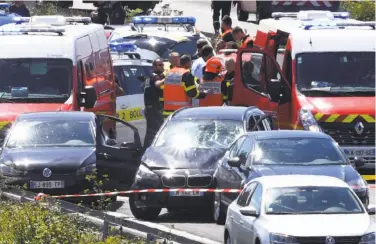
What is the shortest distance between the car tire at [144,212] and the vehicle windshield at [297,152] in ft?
6.53

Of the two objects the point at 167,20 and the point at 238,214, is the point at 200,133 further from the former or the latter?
the point at 167,20

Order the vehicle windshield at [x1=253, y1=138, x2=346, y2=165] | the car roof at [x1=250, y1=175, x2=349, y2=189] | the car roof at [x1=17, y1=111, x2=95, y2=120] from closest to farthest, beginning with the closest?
1. the car roof at [x1=250, y1=175, x2=349, y2=189]
2. the vehicle windshield at [x1=253, y1=138, x2=346, y2=165]
3. the car roof at [x1=17, y1=111, x2=95, y2=120]

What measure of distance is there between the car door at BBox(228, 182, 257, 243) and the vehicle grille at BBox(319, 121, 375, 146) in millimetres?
8607

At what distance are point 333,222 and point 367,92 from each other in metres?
10.7

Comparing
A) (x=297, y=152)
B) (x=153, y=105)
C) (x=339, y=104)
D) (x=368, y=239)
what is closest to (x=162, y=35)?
(x=153, y=105)

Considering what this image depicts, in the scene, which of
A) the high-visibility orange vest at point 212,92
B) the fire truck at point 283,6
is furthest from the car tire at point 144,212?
the fire truck at point 283,6

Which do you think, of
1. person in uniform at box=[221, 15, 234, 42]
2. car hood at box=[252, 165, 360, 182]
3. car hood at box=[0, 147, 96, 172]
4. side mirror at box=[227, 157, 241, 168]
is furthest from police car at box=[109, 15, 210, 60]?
car hood at box=[252, 165, 360, 182]

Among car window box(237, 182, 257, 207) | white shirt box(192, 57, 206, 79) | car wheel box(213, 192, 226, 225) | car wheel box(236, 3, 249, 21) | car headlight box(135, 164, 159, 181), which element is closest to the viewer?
car window box(237, 182, 257, 207)

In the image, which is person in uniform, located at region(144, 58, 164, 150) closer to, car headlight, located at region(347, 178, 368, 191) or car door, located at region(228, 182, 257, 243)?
car headlight, located at region(347, 178, 368, 191)

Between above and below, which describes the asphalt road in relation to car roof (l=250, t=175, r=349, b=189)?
below

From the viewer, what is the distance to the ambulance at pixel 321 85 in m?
24.0

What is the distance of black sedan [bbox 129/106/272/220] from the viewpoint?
18781mm

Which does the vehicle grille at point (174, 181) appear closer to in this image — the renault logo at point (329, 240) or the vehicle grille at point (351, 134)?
the renault logo at point (329, 240)

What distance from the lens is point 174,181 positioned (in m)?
18.8
